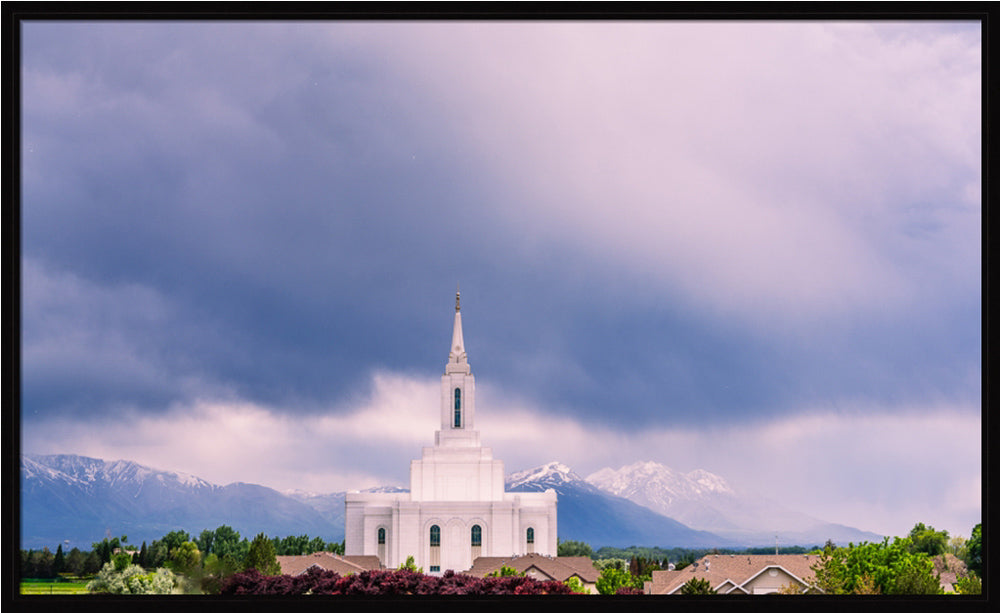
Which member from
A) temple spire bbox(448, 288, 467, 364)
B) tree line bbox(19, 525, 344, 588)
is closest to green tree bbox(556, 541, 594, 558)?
temple spire bbox(448, 288, 467, 364)

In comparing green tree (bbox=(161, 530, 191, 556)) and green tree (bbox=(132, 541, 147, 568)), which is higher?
green tree (bbox=(132, 541, 147, 568))

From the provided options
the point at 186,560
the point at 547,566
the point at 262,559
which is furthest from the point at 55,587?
the point at 547,566

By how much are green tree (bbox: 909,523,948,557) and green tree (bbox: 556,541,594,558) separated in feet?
40.9

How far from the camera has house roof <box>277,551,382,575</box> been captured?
17088mm

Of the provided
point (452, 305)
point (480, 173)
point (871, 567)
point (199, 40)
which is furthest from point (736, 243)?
point (871, 567)

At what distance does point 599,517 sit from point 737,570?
16.1 m

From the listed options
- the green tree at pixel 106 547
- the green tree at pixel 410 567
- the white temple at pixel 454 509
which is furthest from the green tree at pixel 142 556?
the white temple at pixel 454 509

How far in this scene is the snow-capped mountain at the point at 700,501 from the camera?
31031 millimetres

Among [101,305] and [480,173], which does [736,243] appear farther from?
[101,305]

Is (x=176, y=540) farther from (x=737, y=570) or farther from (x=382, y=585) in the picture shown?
(x=737, y=570)

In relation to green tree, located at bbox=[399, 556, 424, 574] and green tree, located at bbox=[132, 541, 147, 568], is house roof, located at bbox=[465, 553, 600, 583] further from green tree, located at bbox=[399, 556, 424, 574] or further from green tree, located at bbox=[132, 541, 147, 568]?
green tree, located at bbox=[132, 541, 147, 568]

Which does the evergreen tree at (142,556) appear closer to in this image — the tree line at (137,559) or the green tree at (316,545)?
the tree line at (137,559)

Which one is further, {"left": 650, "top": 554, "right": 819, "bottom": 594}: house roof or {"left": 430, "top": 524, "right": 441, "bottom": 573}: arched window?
{"left": 430, "top": 524, "right": 441, "bottom": 573}: arched window

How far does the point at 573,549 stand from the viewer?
98.0 feet
